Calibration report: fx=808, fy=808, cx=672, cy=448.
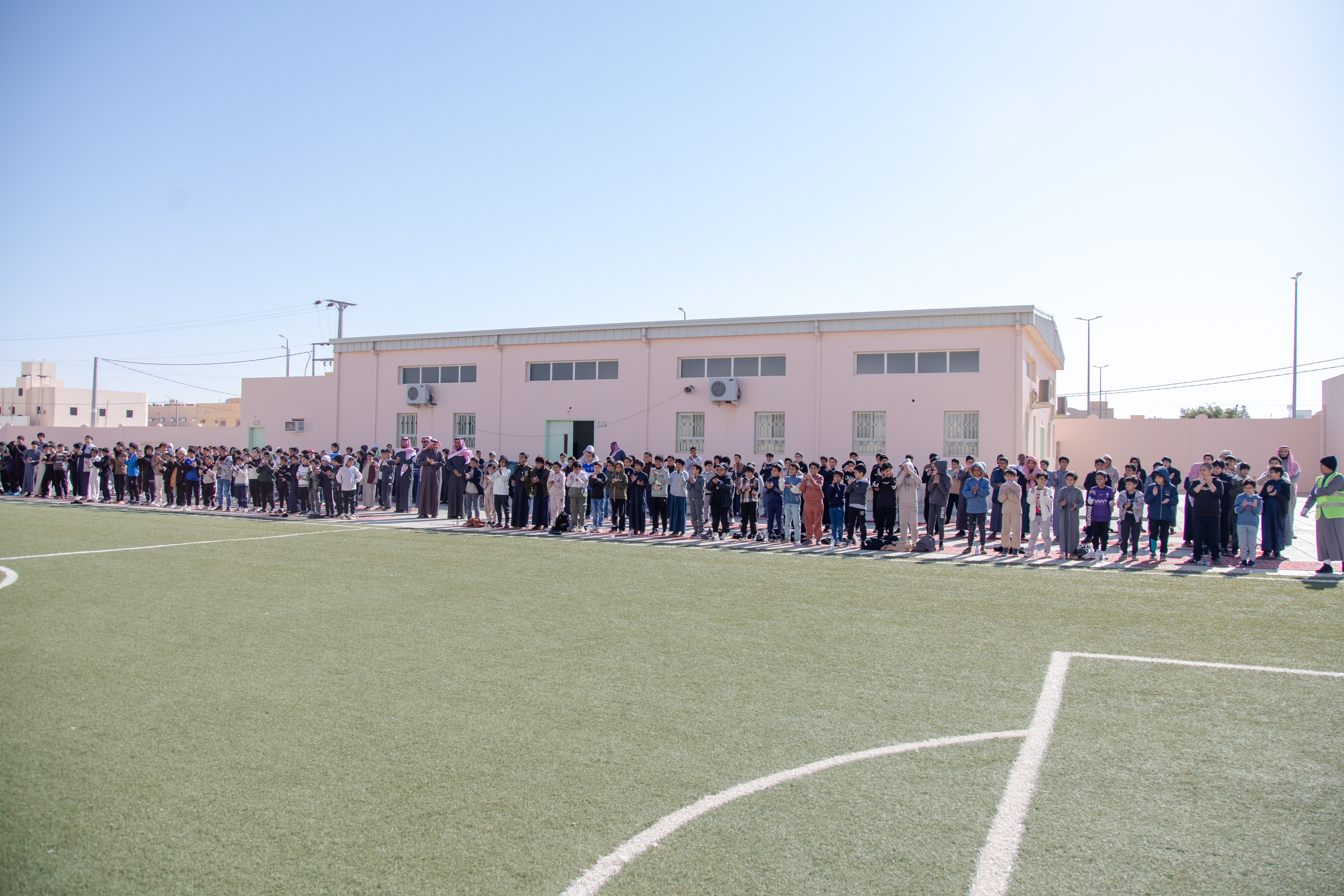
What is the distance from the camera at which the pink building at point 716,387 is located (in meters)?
20.6

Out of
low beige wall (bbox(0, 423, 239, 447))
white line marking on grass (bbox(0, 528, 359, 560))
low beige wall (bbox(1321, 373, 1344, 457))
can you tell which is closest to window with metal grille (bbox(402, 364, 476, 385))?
low beige wall (bbox(0, 423, 239, 447))

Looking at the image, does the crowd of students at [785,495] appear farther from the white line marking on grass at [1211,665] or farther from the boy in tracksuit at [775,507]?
the white line marking on grass at [1211,665]

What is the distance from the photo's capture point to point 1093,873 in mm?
3424

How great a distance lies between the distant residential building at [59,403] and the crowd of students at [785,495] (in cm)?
5414

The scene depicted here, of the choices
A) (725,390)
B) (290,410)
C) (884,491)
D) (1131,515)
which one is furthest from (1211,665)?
(290,410)

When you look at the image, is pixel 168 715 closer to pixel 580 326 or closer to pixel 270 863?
pixel 270 863

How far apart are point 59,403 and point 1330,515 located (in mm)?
85265

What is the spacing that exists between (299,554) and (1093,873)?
40.2ft

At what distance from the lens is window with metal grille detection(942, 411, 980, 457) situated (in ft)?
67.2

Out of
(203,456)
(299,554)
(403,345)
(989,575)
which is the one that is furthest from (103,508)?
(989,575)

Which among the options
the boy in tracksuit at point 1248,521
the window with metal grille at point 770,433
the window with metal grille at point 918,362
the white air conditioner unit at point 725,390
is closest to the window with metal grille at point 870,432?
the window with metal grille at point 918,362

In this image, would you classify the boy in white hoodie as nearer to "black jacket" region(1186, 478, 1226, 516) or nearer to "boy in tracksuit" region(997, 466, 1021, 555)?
"boy in tracksuit" region(997, 466, 1021, 555)

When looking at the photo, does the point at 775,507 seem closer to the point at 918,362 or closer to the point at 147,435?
the point at 918,362

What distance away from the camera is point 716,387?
2280cm
